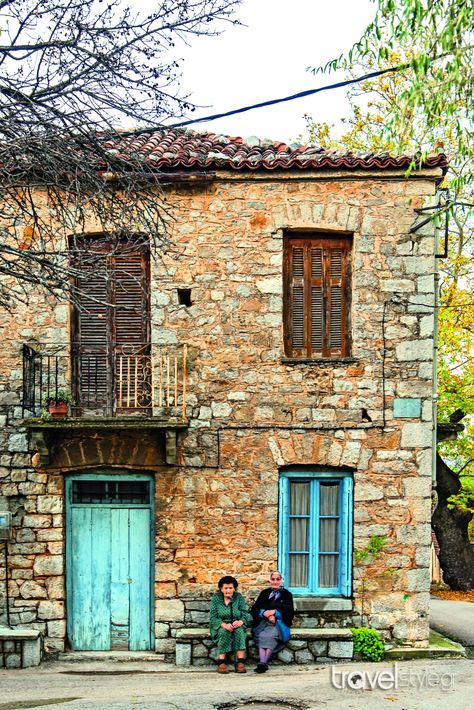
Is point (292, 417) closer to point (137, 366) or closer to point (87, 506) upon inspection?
point (137, 366)

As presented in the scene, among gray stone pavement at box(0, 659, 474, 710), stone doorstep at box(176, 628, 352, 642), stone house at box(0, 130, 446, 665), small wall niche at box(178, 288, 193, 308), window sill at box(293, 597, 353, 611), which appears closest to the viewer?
gray stone pavement at box(0, 659, 474, 710)

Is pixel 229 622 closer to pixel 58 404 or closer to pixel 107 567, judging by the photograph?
pixel 107 567

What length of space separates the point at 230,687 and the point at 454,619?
18.3 ft

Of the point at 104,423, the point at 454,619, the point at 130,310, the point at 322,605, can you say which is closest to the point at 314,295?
the point at 130,310

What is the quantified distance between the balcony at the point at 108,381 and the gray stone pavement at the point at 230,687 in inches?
113

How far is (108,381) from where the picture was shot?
36.1 feet

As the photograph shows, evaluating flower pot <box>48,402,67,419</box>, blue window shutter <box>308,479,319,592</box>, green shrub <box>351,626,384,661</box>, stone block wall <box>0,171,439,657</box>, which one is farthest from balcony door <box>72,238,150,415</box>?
green shrub <box>351,626,384,661</box>

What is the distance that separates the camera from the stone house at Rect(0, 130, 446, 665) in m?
10.8

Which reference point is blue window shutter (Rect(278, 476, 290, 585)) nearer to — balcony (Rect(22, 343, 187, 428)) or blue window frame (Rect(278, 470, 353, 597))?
blue window frame (Rect(278, 470, 353, 597))

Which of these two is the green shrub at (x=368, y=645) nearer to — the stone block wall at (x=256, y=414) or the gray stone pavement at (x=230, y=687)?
the gray stone pavement at (x=230, y=687)

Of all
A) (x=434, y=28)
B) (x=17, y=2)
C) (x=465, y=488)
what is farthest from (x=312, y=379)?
(x=465, y=488)

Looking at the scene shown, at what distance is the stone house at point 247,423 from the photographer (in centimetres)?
1077

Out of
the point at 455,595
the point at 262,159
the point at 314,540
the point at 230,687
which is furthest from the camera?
the point at 455,595

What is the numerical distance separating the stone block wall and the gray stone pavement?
0.60 metres
